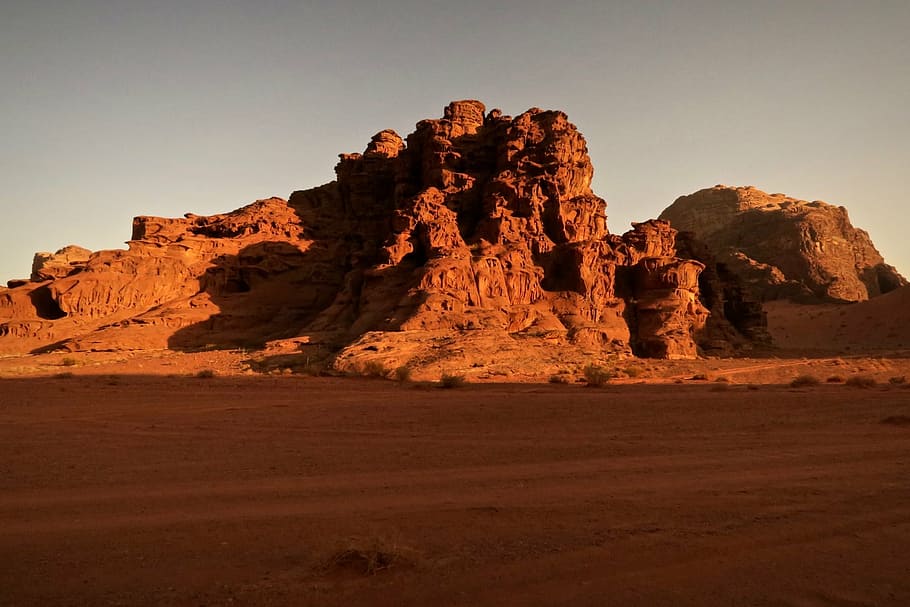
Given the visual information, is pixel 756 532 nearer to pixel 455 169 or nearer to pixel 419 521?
pixel 419 521

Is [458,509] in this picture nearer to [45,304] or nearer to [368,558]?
[368,558]

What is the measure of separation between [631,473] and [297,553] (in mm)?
4222

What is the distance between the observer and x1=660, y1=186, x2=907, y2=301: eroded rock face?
7088cm

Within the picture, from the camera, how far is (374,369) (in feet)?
63.4

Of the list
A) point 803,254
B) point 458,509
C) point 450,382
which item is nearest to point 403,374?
point 450,382

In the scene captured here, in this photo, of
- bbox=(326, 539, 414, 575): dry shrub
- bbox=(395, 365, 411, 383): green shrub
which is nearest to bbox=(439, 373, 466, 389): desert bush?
bbox=(395, 365, 411, 383): green shrub

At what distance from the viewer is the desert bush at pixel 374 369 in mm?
19234

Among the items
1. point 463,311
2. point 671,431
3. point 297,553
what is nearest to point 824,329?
point 463,311

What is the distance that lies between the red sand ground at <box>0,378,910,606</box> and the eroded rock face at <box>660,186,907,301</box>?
64.7 metres

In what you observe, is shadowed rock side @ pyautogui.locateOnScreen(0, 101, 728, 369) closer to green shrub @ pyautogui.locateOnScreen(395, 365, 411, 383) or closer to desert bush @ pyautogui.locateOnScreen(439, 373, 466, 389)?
green shrub @ pyautogui.locateOnScreen(395, 365, 411, 383)

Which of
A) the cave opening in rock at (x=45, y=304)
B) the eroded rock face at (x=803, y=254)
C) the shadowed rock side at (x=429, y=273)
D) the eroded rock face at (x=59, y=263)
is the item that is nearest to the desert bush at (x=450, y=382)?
the shadowed rock side at (x=429, y=273)

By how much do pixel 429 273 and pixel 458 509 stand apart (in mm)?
21007

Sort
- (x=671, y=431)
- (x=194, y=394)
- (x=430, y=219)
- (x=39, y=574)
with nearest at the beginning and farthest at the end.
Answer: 1. (x=39, y=574)
2. (x=671, y=431)
3. (x=194, y=394)
4. (x=430, y=219)

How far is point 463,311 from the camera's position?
2530 centimetres
